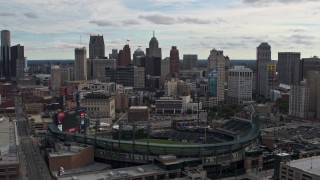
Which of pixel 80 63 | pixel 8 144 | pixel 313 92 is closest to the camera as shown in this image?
pixel 8 144

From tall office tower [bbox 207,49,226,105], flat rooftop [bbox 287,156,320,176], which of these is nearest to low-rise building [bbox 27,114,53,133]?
flat rooftop [bbox 287,156,320,176]

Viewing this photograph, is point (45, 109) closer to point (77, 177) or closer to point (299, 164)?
point (77, 177)

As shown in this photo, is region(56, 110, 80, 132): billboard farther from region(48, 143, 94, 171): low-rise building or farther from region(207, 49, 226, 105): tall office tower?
region(207, 49, 226, 105): tall office tower

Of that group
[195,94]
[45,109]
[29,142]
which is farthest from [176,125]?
[195,94]

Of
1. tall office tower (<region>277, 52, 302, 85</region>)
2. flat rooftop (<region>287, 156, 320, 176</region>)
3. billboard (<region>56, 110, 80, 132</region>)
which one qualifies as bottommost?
flat rooftop (<region>287, 156, 320, 176</region>)

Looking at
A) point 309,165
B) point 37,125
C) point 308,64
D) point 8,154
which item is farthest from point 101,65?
point 309,165

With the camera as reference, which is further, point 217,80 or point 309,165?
point 217,80

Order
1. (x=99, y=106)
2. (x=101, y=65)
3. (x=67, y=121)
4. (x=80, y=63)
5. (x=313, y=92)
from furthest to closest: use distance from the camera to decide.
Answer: (x=101, y=65), (x=80, y=63), (x=313, y=92), (x=99, y=106), (x=67, y=121)

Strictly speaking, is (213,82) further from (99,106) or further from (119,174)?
(119,174)
